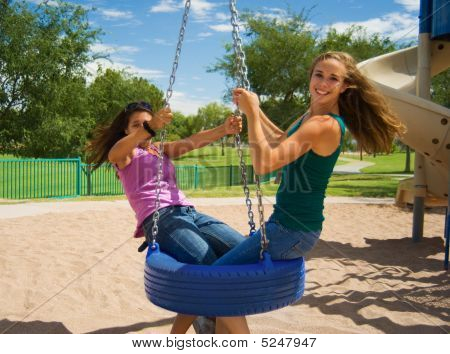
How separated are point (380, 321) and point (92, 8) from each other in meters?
15.5

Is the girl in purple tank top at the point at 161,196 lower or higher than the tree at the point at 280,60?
lower

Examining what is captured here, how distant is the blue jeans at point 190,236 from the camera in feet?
6.90

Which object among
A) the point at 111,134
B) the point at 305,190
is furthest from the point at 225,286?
the point at 111,134

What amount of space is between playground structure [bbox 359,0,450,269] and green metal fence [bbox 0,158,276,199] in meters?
5.54

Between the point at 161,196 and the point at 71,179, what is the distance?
436 inches

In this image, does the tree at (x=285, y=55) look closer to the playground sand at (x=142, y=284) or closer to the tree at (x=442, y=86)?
the tree at (x=442, y=86)

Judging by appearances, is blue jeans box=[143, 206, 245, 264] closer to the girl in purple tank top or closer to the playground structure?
the girl in purple tank top

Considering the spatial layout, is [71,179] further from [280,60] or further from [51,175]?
[280,60]

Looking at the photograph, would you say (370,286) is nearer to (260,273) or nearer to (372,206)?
(260,273)

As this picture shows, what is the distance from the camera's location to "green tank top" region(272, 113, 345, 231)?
177 centimetres

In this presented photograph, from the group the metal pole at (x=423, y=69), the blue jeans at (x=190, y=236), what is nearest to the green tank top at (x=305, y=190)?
the blue jeans at (x=190, y=236)

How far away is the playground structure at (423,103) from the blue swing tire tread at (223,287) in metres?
3.45

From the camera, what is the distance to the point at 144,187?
2.35m

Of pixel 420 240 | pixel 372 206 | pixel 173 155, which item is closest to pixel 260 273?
pixel 173 155
